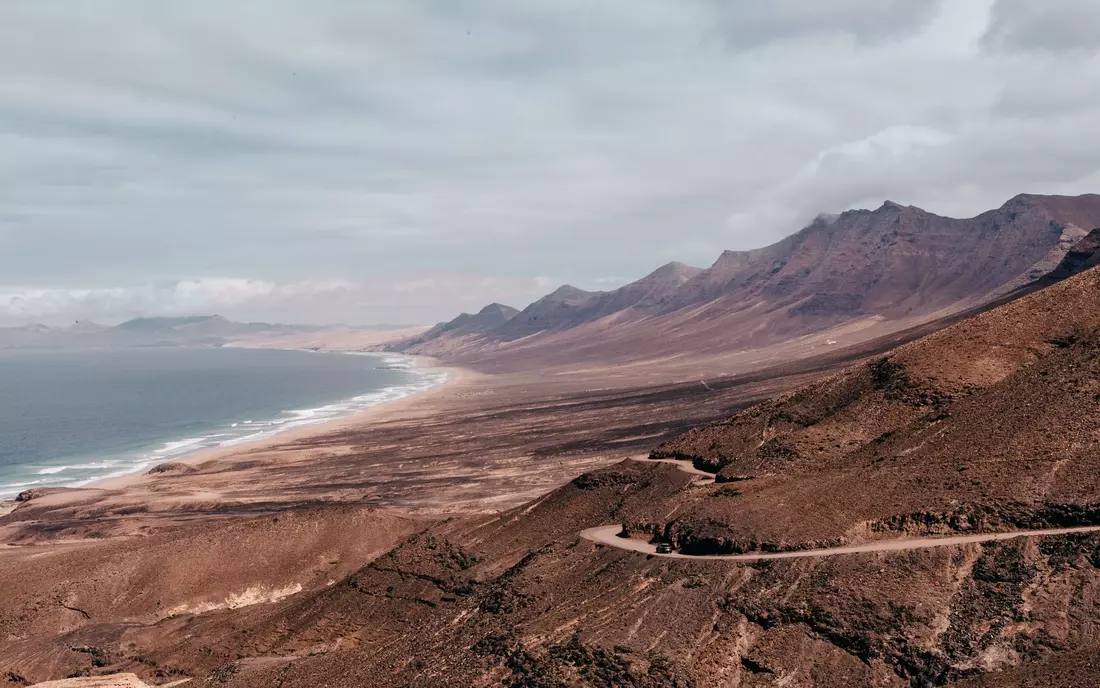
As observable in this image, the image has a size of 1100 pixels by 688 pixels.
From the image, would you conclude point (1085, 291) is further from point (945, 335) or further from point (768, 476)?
point (768, 476)

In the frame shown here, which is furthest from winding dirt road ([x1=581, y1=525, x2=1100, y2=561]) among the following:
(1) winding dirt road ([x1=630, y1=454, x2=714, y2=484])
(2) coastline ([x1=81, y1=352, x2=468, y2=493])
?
(2) coastline ([x1=81, y1=352, x2=468, y2=493])

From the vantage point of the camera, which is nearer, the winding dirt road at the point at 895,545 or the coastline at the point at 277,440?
the winding dirt road at the point at 895,545

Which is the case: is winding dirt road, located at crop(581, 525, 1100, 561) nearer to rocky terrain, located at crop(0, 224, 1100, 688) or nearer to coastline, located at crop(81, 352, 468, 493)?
rocky terrain, located at crop(0, 224, 1100, 688)

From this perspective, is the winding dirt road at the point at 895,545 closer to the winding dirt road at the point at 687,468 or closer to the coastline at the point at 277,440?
the winding dirt road at the point at 687,468

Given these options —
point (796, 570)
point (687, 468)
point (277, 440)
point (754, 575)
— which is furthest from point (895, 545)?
point (277, 440)

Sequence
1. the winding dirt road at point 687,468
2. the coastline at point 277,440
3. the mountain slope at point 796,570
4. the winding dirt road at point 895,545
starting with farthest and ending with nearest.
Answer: the coastline at point 277,440, the winding dirt road at point 687,468, the winding dirt road at point 895,545, the mountain slope at point 796,570

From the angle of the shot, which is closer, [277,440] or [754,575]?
[754,575]

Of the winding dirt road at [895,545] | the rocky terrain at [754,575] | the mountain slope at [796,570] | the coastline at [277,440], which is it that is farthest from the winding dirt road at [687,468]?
the coastline at [277,440]

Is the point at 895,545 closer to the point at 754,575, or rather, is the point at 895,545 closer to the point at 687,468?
the point at 754,575

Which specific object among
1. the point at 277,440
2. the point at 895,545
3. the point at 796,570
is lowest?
the point at 277,440

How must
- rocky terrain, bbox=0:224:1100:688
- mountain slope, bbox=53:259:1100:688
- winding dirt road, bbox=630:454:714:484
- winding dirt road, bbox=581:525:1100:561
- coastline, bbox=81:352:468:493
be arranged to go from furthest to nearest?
1. coastline, bbox=81:352:468:493
2. winding dirt road, bbox=630:454:714:484
3. winding dirt road, bbox=581:525:1100:561
4. rocky terrain, bbox=0:224:1100:688
5. mountain slope, bbox=53:259:1100:688

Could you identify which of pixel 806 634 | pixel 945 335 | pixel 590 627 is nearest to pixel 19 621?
pixel 590 627

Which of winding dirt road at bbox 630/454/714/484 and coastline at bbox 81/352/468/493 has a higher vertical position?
winding dirt road at bbox 630/454/714/484
